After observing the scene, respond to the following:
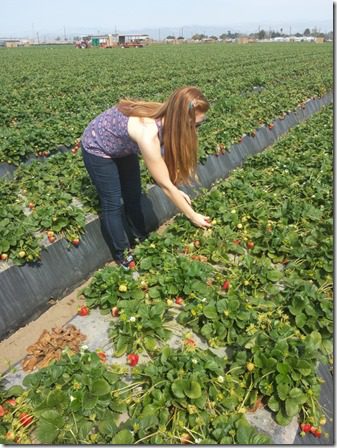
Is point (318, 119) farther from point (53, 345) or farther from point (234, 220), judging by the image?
point (53, 345)

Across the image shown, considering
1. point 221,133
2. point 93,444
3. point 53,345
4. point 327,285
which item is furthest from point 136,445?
point 221,133

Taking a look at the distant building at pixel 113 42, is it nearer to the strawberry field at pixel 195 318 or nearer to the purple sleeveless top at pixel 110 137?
the strawberry field at pixel 195 318

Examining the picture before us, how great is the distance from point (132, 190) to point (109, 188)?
0.47m

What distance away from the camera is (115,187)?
3877mm

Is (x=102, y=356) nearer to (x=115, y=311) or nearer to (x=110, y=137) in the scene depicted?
(x=115, y=311)

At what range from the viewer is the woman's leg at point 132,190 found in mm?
4066

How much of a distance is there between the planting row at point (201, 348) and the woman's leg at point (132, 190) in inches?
18.1

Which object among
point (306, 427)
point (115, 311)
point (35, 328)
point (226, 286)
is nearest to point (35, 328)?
point (35, 328)

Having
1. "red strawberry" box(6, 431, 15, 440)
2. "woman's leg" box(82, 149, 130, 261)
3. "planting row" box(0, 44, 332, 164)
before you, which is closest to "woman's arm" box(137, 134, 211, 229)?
"woman's leg" box(82, 149, 130, 261)

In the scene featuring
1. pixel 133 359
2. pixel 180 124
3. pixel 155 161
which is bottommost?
pixel 133 359

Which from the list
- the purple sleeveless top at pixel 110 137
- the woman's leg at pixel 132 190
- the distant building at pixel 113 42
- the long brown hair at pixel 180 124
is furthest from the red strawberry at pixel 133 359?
the distant building at pixel 113 42

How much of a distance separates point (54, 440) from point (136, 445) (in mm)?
470

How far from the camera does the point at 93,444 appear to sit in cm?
227

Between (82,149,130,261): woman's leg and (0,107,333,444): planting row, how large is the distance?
31cm
